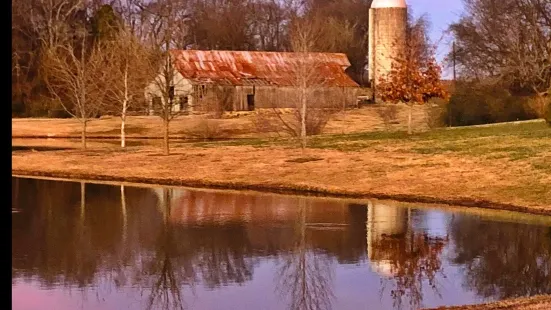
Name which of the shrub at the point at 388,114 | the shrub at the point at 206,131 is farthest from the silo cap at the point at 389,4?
the shrub at the point at 206,131

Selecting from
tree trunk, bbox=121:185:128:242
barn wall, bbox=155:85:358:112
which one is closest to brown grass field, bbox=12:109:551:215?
tree trunk, bbox=121:185:128:242

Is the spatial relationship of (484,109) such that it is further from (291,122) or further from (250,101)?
(250,101)

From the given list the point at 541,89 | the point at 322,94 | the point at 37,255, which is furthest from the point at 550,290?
the point at 541,89

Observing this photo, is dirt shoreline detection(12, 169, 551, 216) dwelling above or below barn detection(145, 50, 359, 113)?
below

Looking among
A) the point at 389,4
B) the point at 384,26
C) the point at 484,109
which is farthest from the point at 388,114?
the point at 389,4

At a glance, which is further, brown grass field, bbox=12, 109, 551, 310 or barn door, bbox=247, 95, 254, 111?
barn door, bbox=247, 95, 254, 111

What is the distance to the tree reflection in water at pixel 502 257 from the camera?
15.5m

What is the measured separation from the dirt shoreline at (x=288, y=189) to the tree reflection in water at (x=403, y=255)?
2.64 m

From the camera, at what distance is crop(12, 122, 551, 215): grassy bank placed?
27734 mm

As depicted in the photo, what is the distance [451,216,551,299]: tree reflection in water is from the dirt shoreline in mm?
2327

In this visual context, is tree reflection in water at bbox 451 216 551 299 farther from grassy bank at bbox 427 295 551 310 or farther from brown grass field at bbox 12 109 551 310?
brown grass field at bbox 12 109 551 310

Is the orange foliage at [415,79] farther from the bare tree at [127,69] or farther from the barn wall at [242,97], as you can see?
the barn wall at [242,97]

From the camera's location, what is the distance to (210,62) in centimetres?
6594
